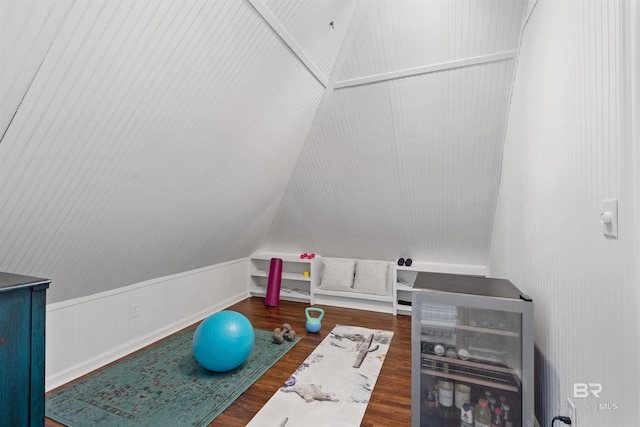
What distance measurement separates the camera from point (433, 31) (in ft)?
8.27

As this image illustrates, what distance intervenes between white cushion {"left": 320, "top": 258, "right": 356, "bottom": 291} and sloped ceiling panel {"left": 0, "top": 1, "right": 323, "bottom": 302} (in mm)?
1937

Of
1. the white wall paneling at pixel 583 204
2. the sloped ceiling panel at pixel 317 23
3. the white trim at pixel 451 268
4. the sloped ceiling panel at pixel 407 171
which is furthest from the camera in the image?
the white trim at pixel 451 268

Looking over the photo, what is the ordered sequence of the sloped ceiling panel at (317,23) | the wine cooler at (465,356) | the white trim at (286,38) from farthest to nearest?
the sloped ceiling panel at (317,23), the white trim at (286,38), the wine cooler at (465,356)

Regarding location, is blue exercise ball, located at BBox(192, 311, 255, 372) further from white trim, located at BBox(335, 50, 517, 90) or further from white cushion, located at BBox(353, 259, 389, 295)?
white trim, located at BBox(335, 50, 517, 90)

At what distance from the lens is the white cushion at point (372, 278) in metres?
4.15

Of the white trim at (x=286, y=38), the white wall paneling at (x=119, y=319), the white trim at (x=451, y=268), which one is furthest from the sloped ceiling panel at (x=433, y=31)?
the white wall paneling at (x=119, y=319)

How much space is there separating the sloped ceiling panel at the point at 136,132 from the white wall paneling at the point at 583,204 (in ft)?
5.83

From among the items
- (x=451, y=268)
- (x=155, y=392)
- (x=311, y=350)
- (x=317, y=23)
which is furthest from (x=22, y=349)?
(x=451, y=268)

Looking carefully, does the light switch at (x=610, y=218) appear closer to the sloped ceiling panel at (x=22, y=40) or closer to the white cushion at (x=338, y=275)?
the sloped ceiling panel at (x=22, y=40)

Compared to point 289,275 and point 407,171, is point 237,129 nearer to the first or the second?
point 407,171

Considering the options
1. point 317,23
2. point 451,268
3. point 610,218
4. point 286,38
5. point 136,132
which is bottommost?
point 451,268

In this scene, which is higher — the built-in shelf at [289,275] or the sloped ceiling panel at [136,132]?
the sloped ceiling panel at [136,132]

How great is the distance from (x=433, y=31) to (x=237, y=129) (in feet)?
6.11

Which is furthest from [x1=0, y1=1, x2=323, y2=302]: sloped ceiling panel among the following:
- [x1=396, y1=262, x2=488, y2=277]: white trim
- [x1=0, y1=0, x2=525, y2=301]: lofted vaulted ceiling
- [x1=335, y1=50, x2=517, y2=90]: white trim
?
[x1=396, y1=262, x2=488, y2=277]: white trim
